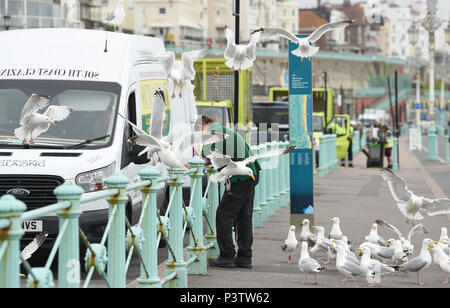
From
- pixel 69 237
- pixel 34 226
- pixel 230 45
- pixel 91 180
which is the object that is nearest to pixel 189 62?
pixel 230 45

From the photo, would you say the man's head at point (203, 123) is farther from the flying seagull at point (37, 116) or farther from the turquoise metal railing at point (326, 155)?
the turquoise metal railing at point (326, 155)

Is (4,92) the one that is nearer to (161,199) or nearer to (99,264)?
(161,199)

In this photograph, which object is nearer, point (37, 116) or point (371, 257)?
point (37, 116)

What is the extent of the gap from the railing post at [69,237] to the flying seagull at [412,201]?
5.50m

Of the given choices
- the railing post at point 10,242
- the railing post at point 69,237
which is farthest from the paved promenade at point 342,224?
the railing post at point 10,242

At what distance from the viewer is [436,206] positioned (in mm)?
11453

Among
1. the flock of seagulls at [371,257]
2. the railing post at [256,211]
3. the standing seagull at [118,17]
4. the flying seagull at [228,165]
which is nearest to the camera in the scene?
the flying seagull at [228,165]

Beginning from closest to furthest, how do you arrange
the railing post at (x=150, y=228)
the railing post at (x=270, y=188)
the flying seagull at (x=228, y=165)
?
the railing post at (x=150, y=228) → the flying seagull at (x=228, y=165) → the railing post at (x=270, y=188)

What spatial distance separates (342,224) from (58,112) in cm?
695

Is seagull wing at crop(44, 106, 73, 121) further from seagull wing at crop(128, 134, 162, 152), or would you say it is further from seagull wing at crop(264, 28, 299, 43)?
seagull wing at crop(264, 28, 299, 43)

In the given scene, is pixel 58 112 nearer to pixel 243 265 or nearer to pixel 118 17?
pixel 118 17

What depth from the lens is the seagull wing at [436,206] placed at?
11258 mm
